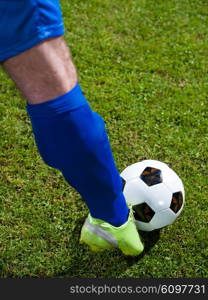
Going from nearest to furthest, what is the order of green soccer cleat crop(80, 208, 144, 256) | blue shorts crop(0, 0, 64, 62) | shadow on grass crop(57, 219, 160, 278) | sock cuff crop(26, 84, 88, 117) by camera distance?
blue shorts crop(0, 0, 64, 62), sock cuff crop(26, 84, 88, 117), green soccer cleat crop(80, 208, 144, 256), shadow on grass crop(57, 219, 160, 278)

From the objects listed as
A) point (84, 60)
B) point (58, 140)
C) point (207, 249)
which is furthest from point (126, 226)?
point (84, 60)

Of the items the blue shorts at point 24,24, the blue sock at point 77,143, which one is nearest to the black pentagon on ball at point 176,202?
the blue sock at point 77,143

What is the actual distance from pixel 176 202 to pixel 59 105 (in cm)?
100

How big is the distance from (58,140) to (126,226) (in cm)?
67

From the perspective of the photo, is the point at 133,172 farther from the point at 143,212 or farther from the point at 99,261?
the point at 99,261

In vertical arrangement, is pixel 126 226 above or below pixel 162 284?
above

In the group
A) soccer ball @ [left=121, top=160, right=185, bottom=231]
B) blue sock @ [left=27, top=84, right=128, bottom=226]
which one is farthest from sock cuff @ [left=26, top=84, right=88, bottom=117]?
soccer ball @ [left=121, top=160, right=185, bottom=231]

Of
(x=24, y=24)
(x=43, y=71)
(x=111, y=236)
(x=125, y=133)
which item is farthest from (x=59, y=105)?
(x=125, y=133)

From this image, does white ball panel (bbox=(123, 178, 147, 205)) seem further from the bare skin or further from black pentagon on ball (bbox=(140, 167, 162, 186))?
the bare skin

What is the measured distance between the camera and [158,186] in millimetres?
2529

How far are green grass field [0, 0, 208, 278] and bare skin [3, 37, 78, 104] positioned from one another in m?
1.04

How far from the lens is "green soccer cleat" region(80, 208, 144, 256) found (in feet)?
7.69

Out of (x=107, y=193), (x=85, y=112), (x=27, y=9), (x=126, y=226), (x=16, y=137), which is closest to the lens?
(x=27, y=9)

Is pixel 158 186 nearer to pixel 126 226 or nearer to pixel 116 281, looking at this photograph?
pixel 126 226
